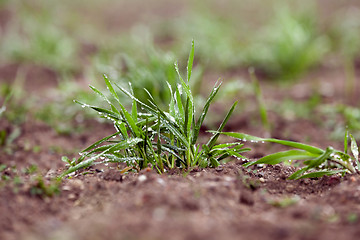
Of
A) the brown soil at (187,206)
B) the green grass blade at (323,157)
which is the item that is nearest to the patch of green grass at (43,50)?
the brown soil at (187,206)

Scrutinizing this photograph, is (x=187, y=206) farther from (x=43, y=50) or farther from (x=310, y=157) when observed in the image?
(x=43, y=50)

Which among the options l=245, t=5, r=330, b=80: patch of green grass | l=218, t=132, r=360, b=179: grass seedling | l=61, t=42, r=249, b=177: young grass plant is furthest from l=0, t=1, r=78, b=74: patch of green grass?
l=218, t=132, r=360, b=179: grass seedling

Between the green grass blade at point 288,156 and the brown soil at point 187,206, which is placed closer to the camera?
the brown soil at point 187,206

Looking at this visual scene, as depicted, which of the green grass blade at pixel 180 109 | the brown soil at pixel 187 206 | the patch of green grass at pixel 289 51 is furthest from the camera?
the patch of green grass at pixel 289 51

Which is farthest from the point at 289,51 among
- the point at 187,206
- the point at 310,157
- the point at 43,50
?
the point at 187,206

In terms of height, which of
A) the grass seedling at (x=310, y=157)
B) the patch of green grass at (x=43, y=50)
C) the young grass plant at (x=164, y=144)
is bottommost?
the grass seedling at (x=310, y=157)

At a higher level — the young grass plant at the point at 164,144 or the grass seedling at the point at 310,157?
the young grass plant at the point at 164,144

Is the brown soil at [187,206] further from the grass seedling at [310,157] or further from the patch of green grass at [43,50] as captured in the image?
the patch of green grass at [43,50]

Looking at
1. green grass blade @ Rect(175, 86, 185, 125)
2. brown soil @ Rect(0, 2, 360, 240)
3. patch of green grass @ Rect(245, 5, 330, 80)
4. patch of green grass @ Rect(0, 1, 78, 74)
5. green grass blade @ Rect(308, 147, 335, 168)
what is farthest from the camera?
patch of green grass @ Rect(0, 1, 78, 74)

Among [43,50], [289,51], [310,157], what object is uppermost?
[43,50]

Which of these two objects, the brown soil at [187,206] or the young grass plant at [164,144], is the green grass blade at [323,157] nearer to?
the brown soil at [187,206]

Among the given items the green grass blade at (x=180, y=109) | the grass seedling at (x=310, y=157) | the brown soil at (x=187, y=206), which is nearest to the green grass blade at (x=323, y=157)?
the grass seedling at (x=310, y=157)

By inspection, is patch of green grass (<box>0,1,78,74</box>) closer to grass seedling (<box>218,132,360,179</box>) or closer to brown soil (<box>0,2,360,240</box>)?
brown soil (<box>0,2,360,240</box>)

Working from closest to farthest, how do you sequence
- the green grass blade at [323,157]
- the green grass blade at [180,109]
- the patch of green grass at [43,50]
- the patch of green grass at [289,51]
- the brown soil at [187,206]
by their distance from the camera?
the brown soil at [187,206], the green grass blade at [323,157], the green grass blade at [180,109], the patch of green grass at [289,51], the patch of green grass at [43,50]
